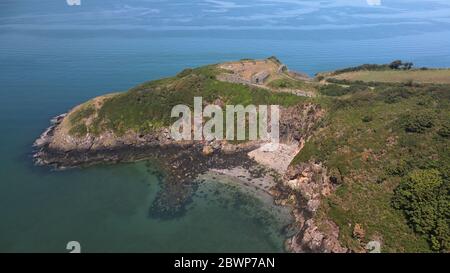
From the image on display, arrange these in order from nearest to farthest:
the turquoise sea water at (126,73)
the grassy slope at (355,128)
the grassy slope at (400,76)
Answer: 1. the grassy slope at (355,128)
2. the turquoise sea water at (126,73)
3. the grassy slope at (400,76)

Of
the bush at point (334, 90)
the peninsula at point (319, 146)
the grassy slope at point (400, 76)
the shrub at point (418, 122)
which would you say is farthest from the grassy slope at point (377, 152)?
the grassy slope at point (400, 76)

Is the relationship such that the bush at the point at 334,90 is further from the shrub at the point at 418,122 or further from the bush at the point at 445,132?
the bush at the point at 445,132

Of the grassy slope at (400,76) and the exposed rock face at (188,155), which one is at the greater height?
the grassy slope at (400,76)

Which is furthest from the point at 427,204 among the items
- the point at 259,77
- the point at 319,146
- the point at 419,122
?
the point at 259,77

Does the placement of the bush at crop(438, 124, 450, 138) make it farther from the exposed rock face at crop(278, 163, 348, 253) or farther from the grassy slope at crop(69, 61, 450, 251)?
the exposed rock face at crop(278, 163, 348, 253)

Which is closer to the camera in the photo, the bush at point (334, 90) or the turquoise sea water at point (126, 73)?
the turquoise sea water at point (126, 73)

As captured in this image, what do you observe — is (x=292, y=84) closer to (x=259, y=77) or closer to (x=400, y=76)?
(x=259, y=77)

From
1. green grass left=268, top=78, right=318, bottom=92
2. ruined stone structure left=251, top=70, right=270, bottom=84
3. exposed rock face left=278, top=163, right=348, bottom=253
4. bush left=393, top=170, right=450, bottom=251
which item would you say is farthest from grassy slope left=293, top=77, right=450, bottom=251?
ruined stone structure left=251, top=70, right=270, bottom=84

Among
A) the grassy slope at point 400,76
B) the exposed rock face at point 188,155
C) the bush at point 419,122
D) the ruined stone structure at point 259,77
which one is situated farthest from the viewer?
the ruined stone structure at point 259,77

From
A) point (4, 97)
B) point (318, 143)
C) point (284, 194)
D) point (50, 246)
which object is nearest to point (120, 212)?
point (50, 246)
